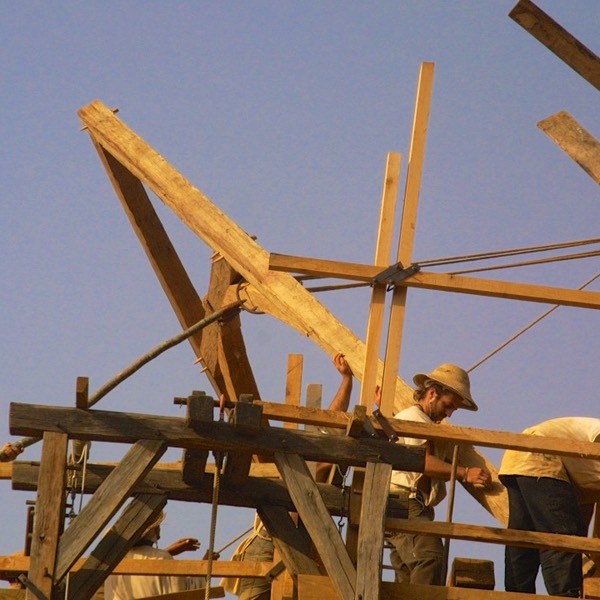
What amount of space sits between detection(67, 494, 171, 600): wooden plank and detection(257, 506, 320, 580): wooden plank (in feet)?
2.24

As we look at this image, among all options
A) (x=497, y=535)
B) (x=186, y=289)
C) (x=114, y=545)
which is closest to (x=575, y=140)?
(x=497, y=535)

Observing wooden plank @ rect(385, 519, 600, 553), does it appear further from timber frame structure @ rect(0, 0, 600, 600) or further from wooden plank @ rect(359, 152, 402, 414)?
wooden plank @ rect(359, 152, 402, 414)

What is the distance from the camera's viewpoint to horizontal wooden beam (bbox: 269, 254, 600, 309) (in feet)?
28.2

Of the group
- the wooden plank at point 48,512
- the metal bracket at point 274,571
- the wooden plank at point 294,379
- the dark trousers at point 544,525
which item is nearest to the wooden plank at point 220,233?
the wooden plank at point 294,379

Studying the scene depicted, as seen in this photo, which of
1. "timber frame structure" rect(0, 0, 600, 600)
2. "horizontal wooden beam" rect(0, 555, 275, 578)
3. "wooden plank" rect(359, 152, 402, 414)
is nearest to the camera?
"timber frame structure" rect(0, 0, 600, 600)

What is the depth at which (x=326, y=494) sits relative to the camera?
30.2ft

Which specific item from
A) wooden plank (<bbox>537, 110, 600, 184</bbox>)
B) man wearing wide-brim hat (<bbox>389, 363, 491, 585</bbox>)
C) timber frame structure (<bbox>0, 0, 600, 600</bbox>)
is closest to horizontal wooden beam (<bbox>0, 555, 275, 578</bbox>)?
timber frame structure (<bbox>0, 0, 600, 600</bbox>)

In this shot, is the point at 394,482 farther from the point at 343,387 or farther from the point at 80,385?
the point at 80,385

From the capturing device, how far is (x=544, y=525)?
9.01 m

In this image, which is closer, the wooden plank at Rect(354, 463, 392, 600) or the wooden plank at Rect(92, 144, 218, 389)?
the wooden plank at Rect(354, 463, 392, 600)

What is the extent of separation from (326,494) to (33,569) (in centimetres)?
224

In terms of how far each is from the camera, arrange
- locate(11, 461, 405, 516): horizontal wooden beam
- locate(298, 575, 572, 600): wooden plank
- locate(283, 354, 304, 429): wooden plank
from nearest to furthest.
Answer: locate(298, 575, 572, 600): wooden plank → locate(11, 461, 405, 516): horizontal wooden beam → locate(283, 354, 304, 429): wooden plank

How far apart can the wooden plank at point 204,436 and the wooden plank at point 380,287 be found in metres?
0.28

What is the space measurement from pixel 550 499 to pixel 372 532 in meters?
1.52
